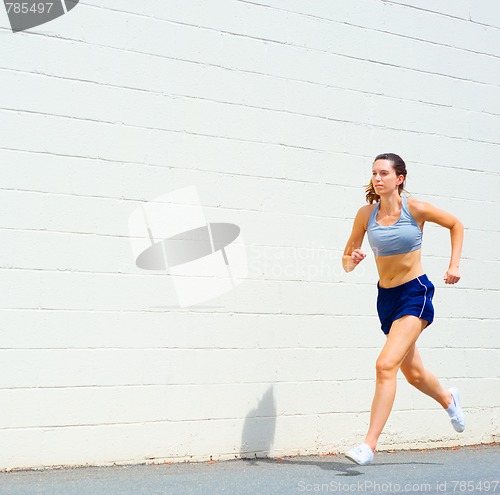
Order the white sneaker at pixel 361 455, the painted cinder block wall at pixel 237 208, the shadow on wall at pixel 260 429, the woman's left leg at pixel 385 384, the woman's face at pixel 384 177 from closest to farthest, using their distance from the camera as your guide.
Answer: the white sneaker at pixel 361 455 → the woman's left leg at pixel 385 384 → the painted cinder block wall at pixel 237 208 → the woman's face at pixel 384 177 → the shadow on wall at pixel 260 429

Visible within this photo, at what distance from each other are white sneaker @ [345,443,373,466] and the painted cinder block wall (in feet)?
3.79

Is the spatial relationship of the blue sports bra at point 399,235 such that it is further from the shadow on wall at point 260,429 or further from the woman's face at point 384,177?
the shadow on wall at point 260,429

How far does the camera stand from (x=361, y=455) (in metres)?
5.01

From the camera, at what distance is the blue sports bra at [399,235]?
18.0 feet

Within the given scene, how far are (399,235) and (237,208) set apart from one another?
3.89 feet

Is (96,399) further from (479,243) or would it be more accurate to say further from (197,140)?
(479,243)

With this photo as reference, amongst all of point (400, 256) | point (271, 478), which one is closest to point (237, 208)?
point (400, 256)

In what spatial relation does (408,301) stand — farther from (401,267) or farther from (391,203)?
(391,203)

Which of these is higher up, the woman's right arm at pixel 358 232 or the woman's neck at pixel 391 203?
the woman's neck at pixel 391 203

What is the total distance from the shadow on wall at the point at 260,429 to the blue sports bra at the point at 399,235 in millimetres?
1331

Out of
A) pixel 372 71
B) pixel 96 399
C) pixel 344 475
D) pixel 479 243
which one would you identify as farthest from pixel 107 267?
pixel 479 243

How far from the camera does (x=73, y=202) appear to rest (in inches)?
216

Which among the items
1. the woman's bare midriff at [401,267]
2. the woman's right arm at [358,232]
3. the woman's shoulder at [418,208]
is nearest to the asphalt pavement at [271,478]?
the woman's bare midriff at [401,267]

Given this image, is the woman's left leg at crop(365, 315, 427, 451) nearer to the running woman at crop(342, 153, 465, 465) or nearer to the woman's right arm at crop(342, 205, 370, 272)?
the running woman at crop(342, 153, 465, 465)
